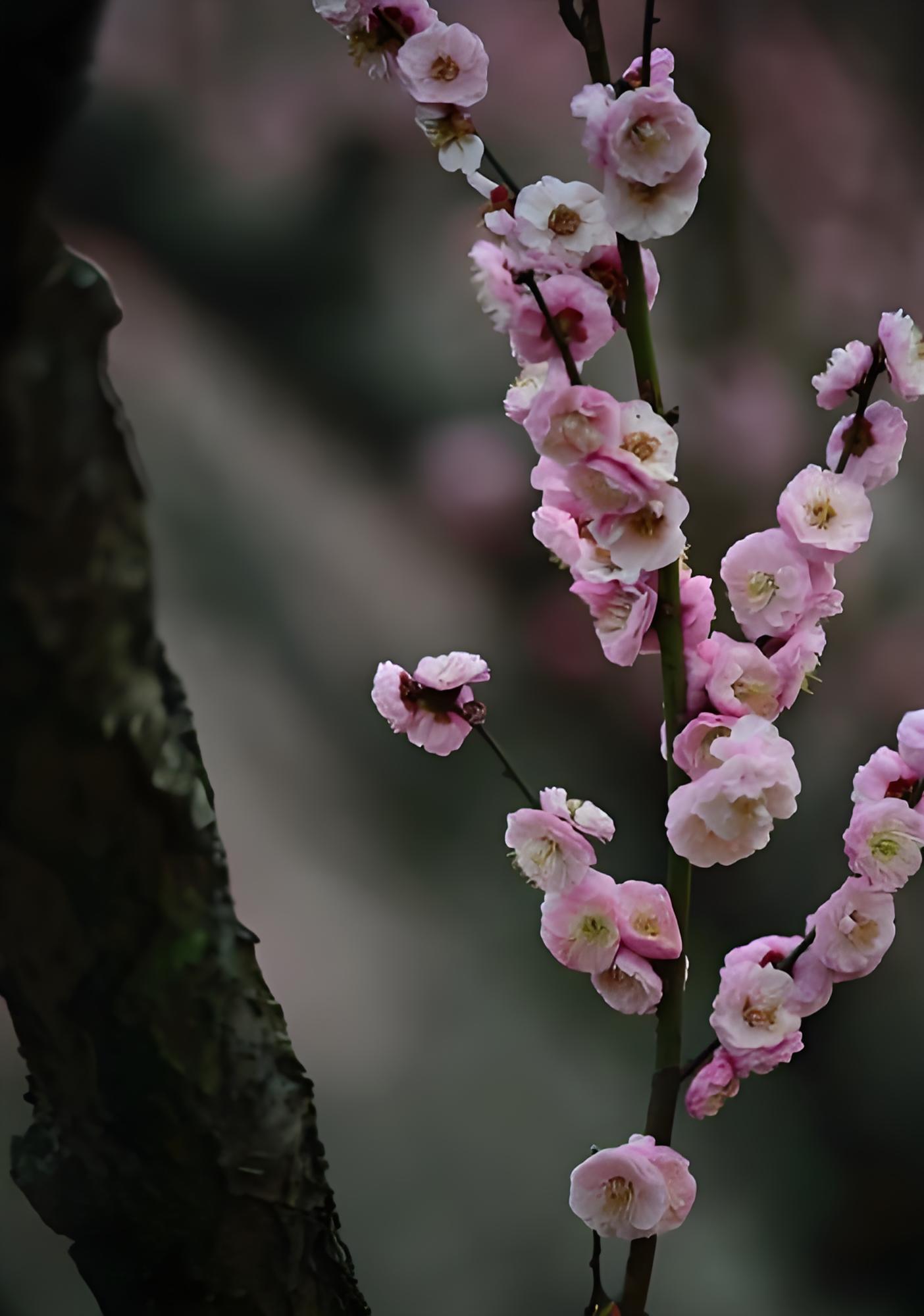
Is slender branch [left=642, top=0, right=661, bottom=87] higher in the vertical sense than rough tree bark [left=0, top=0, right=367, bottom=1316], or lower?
higher

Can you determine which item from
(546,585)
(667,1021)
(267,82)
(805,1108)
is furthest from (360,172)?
(805,1108)

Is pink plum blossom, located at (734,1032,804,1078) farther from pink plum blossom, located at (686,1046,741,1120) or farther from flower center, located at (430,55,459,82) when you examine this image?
flower center, located at (430,55,459,82)

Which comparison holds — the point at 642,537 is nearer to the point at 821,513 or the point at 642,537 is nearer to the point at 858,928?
the point at 821,513

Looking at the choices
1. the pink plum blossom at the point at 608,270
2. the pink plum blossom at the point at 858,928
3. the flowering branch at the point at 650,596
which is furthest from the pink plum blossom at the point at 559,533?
the pink plum blossom at the point at 858,928

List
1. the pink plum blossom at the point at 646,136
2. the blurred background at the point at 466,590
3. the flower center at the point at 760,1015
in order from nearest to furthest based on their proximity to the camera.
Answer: the pink plum blossom at the point at 646,136 < the flower center at the point at 760,1015 < the blurred background at the point at 466,590

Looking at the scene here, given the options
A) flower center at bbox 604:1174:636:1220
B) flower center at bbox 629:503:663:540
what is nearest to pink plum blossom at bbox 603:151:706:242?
flower center at bbox 629:503:663:540

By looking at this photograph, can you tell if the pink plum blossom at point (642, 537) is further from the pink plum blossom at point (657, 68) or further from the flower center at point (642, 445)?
the pink plum blossom at point (657, 68)
